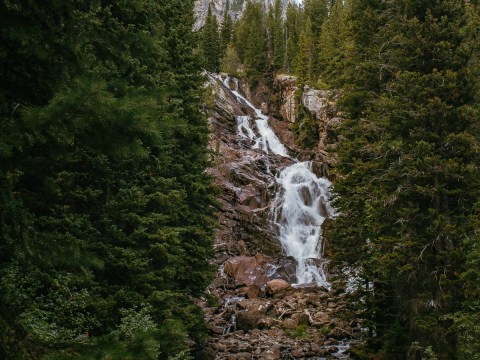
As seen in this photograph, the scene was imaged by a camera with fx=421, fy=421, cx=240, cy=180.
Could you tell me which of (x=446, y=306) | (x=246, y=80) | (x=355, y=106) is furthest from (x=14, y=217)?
(x=246, y=80)

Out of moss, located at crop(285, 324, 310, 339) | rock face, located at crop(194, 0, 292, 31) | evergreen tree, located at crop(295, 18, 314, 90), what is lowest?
moss, located at crop(285, 324, 310, 339)

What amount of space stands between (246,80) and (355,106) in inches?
1735

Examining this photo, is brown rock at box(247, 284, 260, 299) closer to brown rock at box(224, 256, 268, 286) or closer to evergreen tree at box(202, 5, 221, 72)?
brown rock at box(224, 256, 268, 286)

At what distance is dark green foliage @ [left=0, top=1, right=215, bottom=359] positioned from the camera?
11.3 feet

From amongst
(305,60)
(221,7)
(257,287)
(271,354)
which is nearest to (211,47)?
(305,60)

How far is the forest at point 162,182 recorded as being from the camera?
11.8 feet

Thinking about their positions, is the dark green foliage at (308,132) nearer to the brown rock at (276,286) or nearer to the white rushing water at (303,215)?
the white rushing water at (303,215)

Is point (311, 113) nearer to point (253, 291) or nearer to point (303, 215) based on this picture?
point (303, 215)

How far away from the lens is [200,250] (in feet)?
46.4

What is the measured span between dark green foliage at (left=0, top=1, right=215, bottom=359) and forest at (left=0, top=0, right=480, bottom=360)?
0.08ft

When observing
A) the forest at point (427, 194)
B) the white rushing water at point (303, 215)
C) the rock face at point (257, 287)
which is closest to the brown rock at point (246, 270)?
the rock face at point (257, 287)

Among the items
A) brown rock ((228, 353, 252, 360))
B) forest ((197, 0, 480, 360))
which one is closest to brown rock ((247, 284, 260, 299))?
brown rock ((228, 353, 252, 360))

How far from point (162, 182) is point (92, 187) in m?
2.27

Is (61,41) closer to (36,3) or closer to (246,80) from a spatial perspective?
(36,3)
